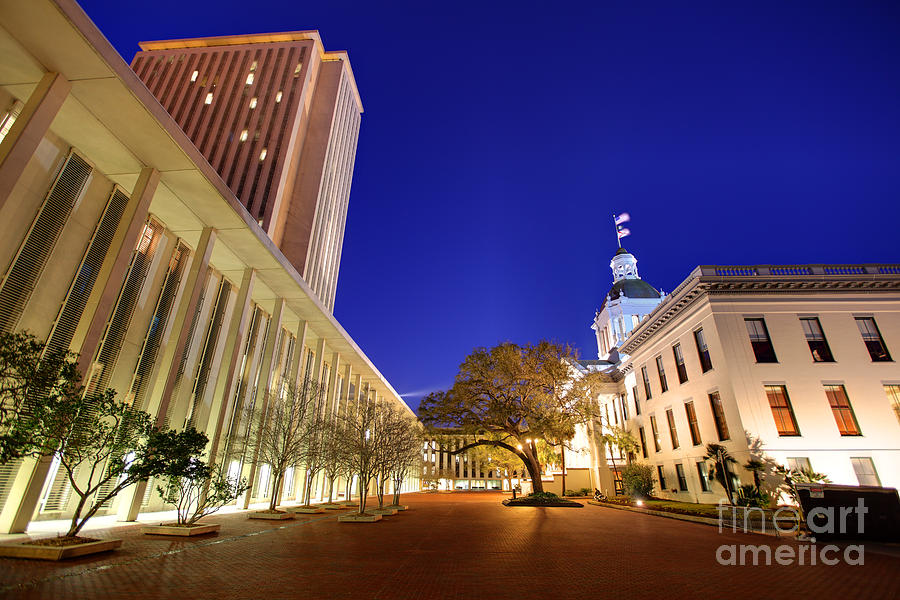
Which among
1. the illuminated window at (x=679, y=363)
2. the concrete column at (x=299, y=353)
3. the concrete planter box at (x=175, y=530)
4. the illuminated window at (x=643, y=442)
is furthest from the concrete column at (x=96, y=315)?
the illuminated window at (x=643, y=442)

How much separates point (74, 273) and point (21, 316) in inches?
106

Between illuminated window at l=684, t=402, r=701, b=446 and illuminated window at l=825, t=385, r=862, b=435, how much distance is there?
665 centimetres

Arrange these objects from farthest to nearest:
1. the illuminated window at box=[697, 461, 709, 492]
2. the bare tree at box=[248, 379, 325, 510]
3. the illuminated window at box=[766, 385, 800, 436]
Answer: the illuminated window at box=[697, 461, 709, 492] → the illuminated window at box=[766, 385, 800, 436] → the bare tree at box=[248, 379, 325, 510]

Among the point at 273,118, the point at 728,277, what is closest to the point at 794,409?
the point at 728,277

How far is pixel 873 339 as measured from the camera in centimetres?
2417

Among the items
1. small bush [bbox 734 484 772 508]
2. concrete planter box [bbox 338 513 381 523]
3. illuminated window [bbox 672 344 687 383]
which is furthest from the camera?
illuminated window [bbox 672 344 687 383]

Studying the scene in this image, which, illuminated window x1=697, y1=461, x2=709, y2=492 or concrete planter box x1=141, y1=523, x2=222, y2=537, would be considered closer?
concrete planter box x1=141, y1=523, x2=222, y2=537

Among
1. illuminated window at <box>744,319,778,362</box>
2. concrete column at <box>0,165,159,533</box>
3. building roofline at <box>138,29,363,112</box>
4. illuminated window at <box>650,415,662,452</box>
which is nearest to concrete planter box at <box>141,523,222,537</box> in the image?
concrete column at <box>0,165,159,533</box>

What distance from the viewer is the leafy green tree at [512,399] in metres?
29.3

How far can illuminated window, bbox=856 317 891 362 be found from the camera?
77.8ft

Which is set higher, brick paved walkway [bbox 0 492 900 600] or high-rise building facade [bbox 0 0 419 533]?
high-rise building facade [bbox 0 0 419 533]

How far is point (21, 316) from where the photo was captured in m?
13.5

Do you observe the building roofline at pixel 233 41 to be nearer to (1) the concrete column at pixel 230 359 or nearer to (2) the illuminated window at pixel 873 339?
(1) the concrete column at pixel 230 359

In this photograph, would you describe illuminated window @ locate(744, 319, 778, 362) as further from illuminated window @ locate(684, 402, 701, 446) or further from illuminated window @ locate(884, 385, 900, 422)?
illuminated window @ locate(884, 385, 900, 422)
